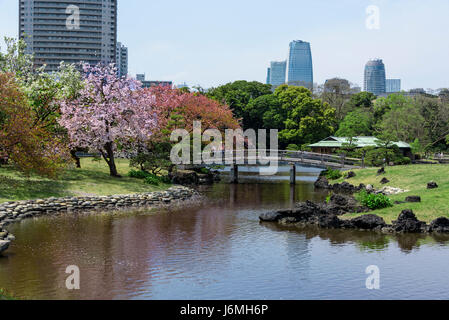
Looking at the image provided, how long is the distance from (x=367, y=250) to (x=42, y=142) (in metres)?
22.0

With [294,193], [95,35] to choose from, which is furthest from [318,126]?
[95,35]

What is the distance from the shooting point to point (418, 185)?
1619 inches

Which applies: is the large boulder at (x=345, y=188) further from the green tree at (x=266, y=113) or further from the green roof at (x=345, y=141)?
the green tree at (x=266, y=113)

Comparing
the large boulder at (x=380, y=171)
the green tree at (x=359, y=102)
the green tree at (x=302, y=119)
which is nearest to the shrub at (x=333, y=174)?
the large boulder at (x=380, y=171)

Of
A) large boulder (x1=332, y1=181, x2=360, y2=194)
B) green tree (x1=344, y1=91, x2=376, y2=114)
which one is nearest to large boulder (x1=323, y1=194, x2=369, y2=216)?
large boulder (x1=332, y1=181, x2=360, y2=194)

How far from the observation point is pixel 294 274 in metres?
18.9

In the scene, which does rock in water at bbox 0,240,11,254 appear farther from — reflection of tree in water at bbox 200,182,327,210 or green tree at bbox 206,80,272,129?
green tree at bbox 206,80,272,129

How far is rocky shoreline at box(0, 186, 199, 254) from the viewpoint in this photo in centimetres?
2845

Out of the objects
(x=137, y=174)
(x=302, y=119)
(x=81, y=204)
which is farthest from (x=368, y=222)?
(x=302, y=119)

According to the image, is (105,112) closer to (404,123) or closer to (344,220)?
(344,220)

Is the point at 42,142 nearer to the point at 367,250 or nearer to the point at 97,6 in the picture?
the point at 367,250

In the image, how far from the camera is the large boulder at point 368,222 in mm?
27109

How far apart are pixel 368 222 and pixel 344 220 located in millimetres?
A: 1381

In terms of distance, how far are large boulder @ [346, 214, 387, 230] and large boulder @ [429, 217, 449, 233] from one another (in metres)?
2.46
